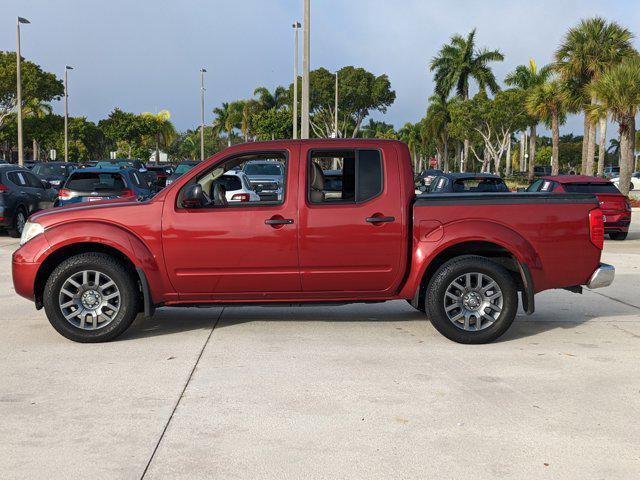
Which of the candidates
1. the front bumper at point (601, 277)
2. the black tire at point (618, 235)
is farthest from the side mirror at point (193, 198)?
the black tire at point (618, 235)

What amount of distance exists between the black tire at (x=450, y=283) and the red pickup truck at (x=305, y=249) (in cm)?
1

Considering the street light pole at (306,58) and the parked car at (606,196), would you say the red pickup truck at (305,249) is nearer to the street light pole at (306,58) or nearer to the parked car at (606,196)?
the parked car at (606,196)

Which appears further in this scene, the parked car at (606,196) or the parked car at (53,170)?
the parked car at (53,170)

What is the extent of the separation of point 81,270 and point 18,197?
10713 mm

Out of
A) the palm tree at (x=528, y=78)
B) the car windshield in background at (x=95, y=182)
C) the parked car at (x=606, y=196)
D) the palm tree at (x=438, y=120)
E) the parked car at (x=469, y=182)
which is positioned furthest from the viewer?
the palm tree at (x=438, y=120)

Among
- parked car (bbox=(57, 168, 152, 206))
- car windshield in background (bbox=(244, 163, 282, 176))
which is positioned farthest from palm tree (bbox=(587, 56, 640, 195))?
parked car (bbox=(57, 168, 152, 206))

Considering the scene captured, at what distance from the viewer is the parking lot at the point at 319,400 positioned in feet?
14.4

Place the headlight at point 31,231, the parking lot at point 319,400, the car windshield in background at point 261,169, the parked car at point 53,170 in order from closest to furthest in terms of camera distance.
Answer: the parking lot at point 319,400, the headlight at point 31,231, the car windshield in background at point 261,169, the parked car at point 53,170

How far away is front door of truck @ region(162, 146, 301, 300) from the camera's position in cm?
711

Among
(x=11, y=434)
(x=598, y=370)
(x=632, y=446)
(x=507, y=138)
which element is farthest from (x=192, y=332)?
(x=507, y=138)

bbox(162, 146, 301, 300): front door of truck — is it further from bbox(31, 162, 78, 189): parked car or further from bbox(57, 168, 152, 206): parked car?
bbox(31, 162, 78, 189): parked car

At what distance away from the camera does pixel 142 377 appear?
604cm

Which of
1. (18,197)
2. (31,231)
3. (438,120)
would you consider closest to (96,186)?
(18,197)

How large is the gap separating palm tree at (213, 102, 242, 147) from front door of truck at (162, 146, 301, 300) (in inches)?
3103
